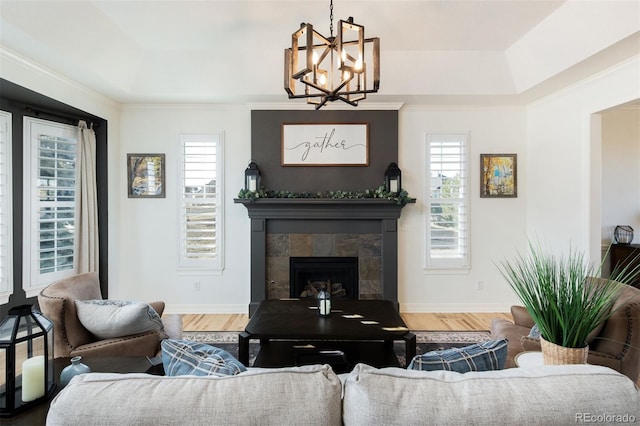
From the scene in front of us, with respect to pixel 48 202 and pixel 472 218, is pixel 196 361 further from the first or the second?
pixel 472 218

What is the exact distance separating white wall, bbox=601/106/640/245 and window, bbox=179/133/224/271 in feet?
17.8

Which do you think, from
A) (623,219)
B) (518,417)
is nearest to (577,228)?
(623,219)

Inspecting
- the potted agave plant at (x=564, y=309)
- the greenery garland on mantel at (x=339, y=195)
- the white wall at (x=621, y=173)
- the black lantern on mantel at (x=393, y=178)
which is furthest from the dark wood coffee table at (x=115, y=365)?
the white wall at (x=621, y=173)

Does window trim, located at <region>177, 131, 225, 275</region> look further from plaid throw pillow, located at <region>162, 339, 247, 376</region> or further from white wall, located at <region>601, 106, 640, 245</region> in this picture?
white wall, located at <region>601, 106, 640, 245</region>

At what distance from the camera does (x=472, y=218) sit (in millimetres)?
4570

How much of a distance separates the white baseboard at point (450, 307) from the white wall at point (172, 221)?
2.29 meters

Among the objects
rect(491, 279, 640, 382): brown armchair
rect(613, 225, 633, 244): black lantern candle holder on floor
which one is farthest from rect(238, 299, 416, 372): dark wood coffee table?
rect(613, 225, 633, 244): black lantern candle holder on floor

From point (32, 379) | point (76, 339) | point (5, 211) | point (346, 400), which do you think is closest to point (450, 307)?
point (346, 400)

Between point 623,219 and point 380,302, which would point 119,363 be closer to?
point 380,302

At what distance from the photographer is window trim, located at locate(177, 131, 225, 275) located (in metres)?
4.52

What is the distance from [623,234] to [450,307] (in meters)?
2.43

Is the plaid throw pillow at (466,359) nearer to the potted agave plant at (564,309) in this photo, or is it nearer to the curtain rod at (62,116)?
the potted agave plant at (564,309)

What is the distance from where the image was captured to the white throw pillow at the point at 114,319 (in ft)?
7.09

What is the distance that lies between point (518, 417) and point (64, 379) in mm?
1866
